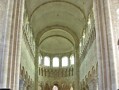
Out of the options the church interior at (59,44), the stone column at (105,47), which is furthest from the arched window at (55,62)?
the stone column at (105,47)

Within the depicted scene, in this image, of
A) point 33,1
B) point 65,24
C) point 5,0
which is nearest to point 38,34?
point 65,24

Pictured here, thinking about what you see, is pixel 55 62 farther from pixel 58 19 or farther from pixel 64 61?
pixel 58 19

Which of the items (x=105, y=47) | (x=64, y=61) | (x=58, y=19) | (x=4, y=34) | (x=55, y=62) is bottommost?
(x=105, y=47)

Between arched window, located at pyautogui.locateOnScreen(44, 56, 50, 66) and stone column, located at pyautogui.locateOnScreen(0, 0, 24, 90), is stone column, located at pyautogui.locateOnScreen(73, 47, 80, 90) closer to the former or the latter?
arched window, located at pyautogui.locateOnScreen(44, 56, 50, 66)

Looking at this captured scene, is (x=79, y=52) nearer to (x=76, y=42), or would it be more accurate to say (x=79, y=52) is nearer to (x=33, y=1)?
(x=76, y=42)

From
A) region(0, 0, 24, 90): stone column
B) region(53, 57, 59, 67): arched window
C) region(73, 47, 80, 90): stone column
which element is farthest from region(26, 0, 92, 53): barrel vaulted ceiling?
region(0, 0, 24, 90): stone column

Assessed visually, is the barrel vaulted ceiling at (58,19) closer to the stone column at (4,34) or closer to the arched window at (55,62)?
the arched window at (55,62)

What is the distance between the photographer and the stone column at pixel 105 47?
1647 centimetres

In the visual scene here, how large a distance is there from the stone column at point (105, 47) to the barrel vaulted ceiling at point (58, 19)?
8.45 metres

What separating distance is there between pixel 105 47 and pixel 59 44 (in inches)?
1060

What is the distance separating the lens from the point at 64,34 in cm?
3984

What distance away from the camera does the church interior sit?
651 inches

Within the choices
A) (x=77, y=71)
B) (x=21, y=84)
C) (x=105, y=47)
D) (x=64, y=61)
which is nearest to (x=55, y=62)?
(x=64, y=61)

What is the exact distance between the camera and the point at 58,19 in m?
35.3
